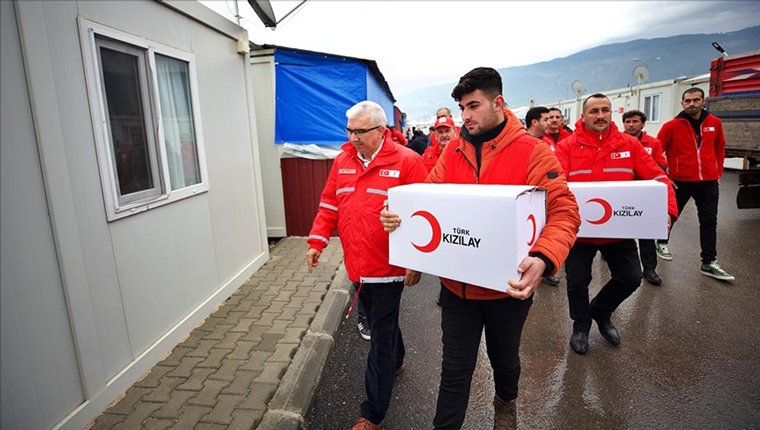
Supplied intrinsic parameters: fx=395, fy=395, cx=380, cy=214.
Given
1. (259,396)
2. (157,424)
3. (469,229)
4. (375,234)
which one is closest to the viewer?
(469,229)

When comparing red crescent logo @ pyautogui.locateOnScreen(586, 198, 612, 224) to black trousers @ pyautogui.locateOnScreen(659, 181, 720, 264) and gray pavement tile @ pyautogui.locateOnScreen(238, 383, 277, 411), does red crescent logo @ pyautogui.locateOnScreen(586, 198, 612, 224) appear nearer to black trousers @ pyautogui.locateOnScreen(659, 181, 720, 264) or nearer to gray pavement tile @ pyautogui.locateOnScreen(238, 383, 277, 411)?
gray pavement tile @ pyautogui.locateOnScreen(238, 383, 277, 411)

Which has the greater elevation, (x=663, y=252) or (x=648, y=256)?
(x=648, y=256)

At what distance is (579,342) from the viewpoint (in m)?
3.52

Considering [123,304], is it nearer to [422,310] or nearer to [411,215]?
[411,215]

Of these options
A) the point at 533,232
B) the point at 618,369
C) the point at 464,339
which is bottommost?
the point at 618,369

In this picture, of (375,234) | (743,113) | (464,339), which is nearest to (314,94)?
(375,234)

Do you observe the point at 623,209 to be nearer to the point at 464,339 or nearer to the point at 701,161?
the point at 464,339

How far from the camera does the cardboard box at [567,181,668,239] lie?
2.96 meters

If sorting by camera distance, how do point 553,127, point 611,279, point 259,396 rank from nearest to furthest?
1. point 259,396
2. point 611,279
3. point 553,127

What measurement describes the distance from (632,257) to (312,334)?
2957 mm

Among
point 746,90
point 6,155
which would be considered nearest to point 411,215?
point 6,155

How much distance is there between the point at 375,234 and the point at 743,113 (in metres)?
8.25

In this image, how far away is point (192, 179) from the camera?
165 inches

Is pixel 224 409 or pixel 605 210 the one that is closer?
pixel 224 409
